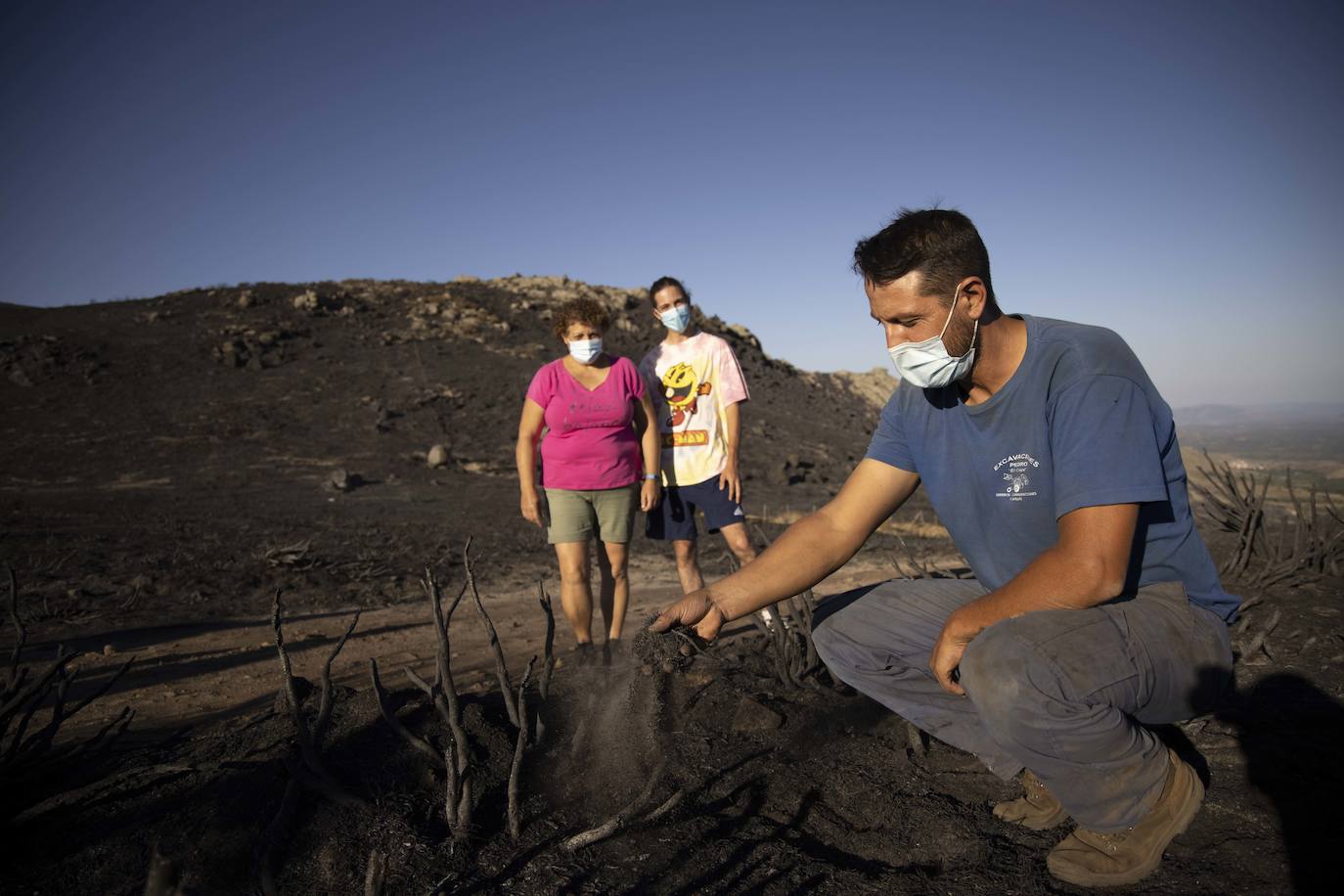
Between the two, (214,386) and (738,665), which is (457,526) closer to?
(738,665)

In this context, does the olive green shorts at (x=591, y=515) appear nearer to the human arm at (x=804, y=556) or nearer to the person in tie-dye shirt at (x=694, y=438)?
the person in tie-dye shirt at (x=694, y=438)

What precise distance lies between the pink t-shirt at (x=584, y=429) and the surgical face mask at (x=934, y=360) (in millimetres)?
1982

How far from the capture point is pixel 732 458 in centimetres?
427

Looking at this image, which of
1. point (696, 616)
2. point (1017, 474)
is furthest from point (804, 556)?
point (1017, 474)

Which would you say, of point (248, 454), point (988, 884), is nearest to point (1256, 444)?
point (988, 884)

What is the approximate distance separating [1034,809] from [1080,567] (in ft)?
2.64

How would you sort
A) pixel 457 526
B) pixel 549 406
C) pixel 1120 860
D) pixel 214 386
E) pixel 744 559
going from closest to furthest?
pixel 1120 860
pixel 549 406
pixel 744 559
pixel 457 526
pixel 214 386

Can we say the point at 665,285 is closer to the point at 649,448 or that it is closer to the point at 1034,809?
the point at 649,448

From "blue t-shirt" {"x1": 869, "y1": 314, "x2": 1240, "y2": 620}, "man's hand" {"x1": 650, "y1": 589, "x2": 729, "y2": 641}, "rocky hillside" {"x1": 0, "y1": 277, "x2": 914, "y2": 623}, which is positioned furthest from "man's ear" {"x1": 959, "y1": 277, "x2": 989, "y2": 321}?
"rocky hillside" {"x1": 0, "y1": 277, "x2": 914, "y2": 623}

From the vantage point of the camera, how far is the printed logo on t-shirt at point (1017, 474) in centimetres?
200

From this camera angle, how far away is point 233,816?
6.46 feet

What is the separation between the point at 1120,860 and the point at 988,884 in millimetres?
301

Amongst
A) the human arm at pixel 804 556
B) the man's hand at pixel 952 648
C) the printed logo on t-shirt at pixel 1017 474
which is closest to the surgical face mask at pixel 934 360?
the printed logo on t-shirt at pixel 1017 474

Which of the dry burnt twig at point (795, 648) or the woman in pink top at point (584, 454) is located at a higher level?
the woman in pink top at point (584, 454)
